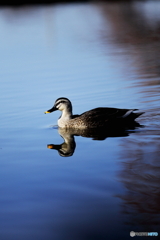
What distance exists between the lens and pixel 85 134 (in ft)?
33.4

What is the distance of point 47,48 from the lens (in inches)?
1014

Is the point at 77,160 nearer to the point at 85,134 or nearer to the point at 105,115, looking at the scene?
the point at 85,134

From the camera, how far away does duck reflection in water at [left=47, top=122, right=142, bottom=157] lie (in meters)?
9.19

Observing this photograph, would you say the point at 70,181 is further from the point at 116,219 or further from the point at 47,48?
the point at 47,48

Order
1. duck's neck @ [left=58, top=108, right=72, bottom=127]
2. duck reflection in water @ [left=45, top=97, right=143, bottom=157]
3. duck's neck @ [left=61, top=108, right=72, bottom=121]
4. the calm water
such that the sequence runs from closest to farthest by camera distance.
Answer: the calm water, duck reflection in water @ [left=45, top=97, right=143, bottom=157], duck's neck @ [left=58, top=108, right=72, bottom=127], duck's neck @ [left=61, top=108, right=72, bottom=121]

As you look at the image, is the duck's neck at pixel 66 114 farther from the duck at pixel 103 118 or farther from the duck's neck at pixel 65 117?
the duck at pixel 103 118

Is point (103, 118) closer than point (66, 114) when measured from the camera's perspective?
Yes

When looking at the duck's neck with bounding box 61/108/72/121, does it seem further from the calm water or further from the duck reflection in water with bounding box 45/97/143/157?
the calm water

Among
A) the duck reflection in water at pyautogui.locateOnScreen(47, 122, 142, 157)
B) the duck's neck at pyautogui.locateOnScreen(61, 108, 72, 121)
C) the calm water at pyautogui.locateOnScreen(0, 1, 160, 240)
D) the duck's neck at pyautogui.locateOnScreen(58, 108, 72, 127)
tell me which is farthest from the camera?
the duck's neck at pyautogui.locateOnScreen(61, 108, 72, 121)

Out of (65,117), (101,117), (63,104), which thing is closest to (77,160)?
(101,117)

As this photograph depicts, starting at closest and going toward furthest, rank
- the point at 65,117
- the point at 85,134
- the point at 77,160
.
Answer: the point at 77,160, the point at 85,134, the point at 65,117

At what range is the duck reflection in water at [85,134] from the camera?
919cm

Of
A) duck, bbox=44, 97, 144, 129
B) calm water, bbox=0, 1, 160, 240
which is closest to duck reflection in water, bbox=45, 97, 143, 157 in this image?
duck, bbox=44, 97, 144, 129

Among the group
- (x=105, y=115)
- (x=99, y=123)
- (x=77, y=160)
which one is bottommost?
(x=77, y=160)
